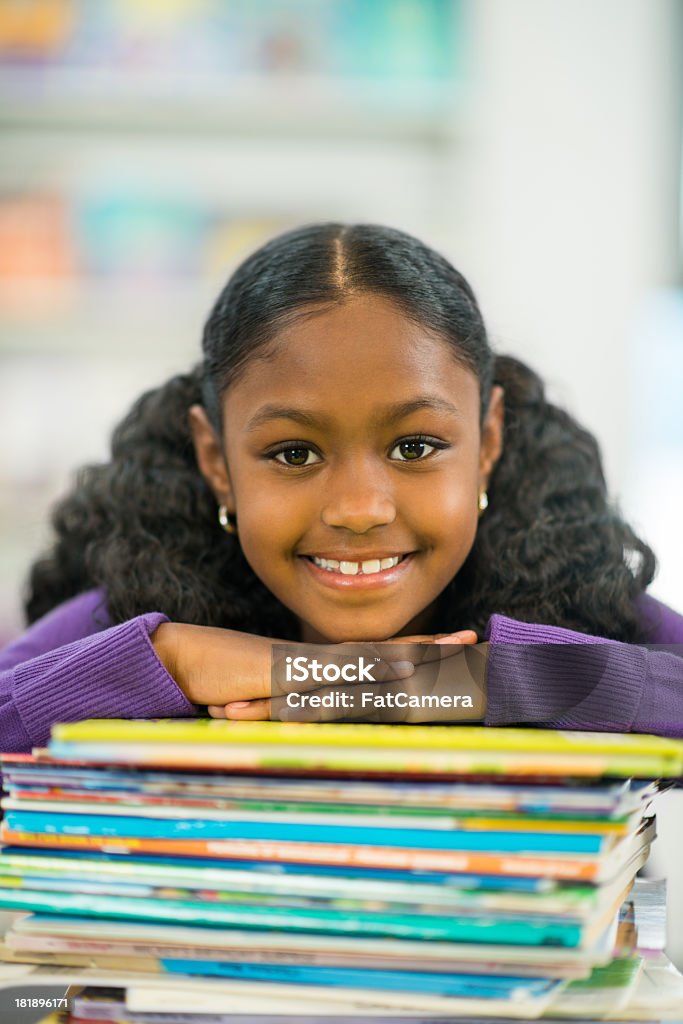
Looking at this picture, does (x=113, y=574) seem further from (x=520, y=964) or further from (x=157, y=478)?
(x=520, y=964)

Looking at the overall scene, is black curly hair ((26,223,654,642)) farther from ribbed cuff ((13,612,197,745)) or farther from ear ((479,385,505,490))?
ribbed cuff ((13,612,197,745))

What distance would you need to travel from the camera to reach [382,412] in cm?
87

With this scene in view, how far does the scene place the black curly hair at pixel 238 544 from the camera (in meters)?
0.95

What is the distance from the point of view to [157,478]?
1191mm

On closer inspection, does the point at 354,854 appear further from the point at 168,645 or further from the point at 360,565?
the point at 360,565

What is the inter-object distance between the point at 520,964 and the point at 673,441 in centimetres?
224

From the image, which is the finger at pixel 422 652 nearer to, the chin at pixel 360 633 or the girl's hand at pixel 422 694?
the girl's hand at pixel 422 694

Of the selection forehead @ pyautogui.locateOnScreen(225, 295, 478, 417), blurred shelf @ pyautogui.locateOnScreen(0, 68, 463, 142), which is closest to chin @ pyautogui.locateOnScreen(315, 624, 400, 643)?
forehead @ pyautogui.locateOnScreen(225, 295, 478, 417)

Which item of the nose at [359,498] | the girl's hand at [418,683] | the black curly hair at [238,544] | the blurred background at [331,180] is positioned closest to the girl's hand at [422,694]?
the girl's hand at [418,683]

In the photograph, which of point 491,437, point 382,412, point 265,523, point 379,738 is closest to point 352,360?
point 382,412

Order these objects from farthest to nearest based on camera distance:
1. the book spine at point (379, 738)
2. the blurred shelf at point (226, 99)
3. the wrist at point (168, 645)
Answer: the blurred shelf at point (226, 99), the wrist at point (168, 645), the book spine at point (379, 738)

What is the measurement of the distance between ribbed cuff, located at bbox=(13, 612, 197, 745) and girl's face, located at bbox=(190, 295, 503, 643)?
21 centimetres

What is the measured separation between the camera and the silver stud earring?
110 cm

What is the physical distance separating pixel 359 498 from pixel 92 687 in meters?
0.27
